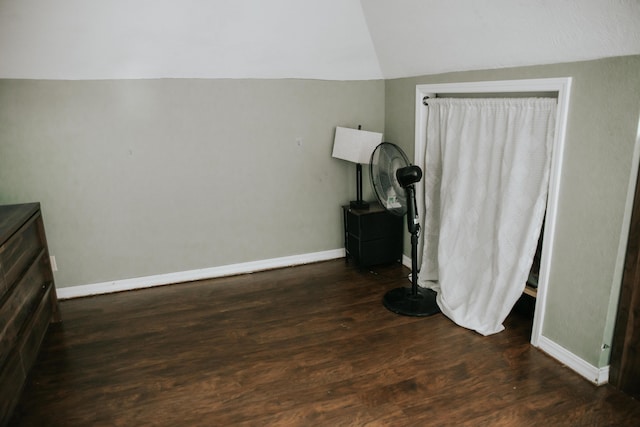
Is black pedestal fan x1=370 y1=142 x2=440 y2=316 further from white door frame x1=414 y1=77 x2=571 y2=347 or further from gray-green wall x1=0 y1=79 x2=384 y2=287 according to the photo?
gray-green wall x1=0 y1=79 x2=384 y2=287

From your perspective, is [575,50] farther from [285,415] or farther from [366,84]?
[285,415]

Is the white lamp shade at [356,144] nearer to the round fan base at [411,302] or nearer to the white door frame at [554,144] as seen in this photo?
the white door frame at [554,144]

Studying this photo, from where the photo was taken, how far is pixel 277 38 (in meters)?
3.30

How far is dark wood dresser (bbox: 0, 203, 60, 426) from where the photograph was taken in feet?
6.94

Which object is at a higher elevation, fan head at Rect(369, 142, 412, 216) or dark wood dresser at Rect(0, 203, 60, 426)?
fan head at Rect(369, 142, 412, 216)

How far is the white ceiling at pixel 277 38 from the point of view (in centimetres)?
229

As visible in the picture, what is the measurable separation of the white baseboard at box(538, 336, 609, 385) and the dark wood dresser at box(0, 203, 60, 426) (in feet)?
9.32

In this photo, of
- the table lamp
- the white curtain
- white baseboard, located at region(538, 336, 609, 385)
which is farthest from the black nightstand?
white baseboard, located at region(538, 336, 609, 385)

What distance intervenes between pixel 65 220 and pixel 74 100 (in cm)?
92

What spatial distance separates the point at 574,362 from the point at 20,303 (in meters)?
3.10

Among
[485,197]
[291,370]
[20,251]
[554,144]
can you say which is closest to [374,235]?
[485,197]

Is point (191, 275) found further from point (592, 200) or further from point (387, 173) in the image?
point (592, 200)

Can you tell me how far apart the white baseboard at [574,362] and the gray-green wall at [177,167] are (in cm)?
207

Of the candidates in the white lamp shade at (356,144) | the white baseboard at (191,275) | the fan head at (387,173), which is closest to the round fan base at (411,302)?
the fan head at (387,173)
